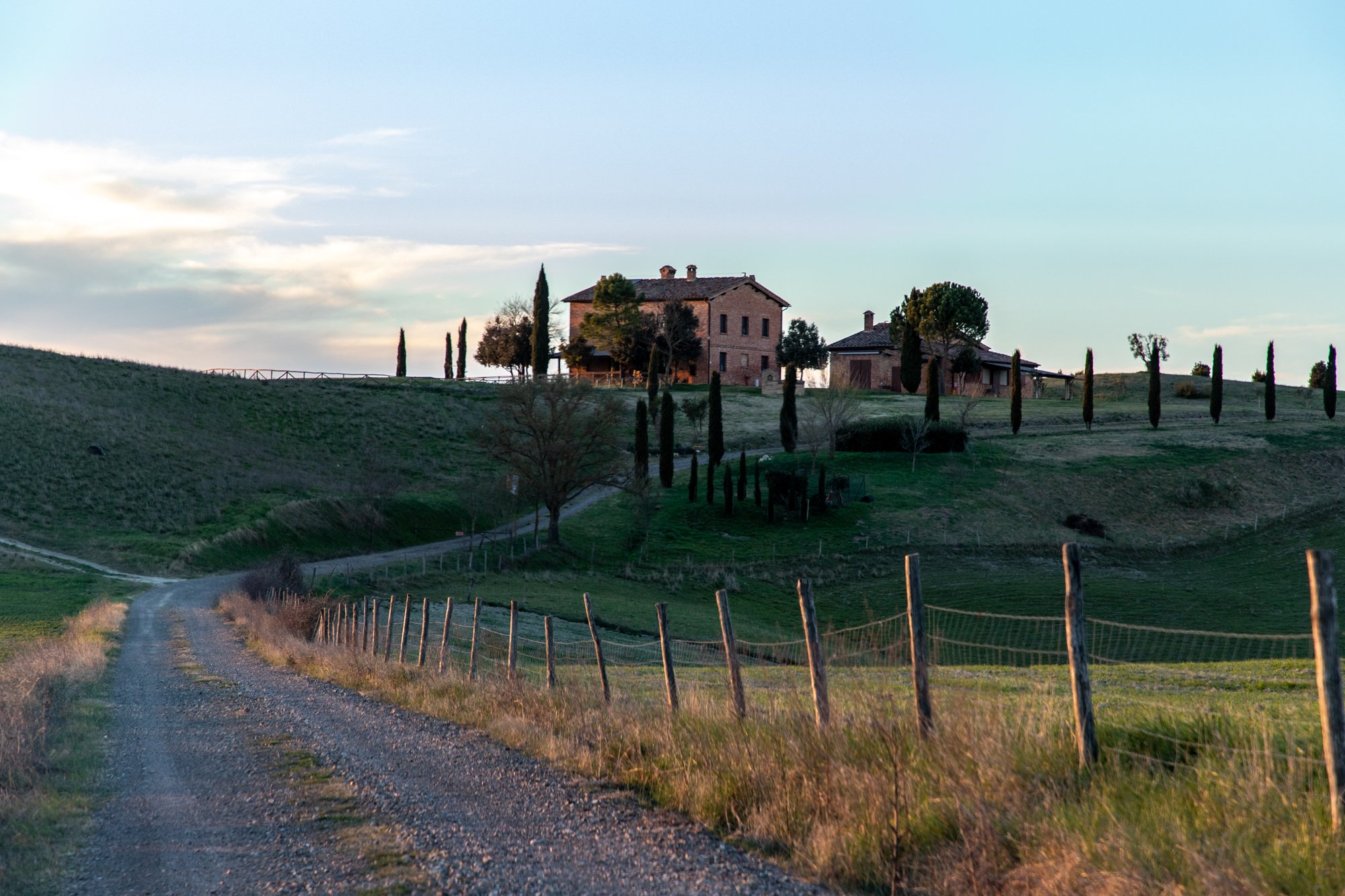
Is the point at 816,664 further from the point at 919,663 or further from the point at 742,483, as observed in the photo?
the point at 742,483

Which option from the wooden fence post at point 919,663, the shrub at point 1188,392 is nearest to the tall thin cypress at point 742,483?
the wooden fence post at point 919,663

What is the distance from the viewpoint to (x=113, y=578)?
4212 centimetres

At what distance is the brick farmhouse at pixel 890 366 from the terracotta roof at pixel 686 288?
24.6ft

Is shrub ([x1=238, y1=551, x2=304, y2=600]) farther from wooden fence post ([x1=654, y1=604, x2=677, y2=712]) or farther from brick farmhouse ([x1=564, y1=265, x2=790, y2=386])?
brick farmhouse ([x1=564, y1=265, x2=790, y2=386])

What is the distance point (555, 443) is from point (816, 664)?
138ft

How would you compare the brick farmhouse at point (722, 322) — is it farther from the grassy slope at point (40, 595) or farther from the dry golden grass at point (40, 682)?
the dry golden grass at point (40, 682)

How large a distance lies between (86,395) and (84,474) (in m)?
17.5

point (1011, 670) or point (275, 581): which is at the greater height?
point (1011, 670)

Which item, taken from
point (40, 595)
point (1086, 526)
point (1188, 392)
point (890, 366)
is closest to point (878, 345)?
point (890, 366)

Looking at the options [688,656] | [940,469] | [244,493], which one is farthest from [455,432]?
[688,656]

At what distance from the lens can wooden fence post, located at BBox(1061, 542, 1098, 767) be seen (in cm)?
646

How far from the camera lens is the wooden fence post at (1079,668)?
21.2 feet

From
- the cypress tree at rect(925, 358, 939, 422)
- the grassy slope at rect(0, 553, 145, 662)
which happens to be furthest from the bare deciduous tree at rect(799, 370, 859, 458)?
the grassy slope at rect(0, 553, 145, 662)

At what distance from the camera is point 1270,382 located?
74125 millimetres
